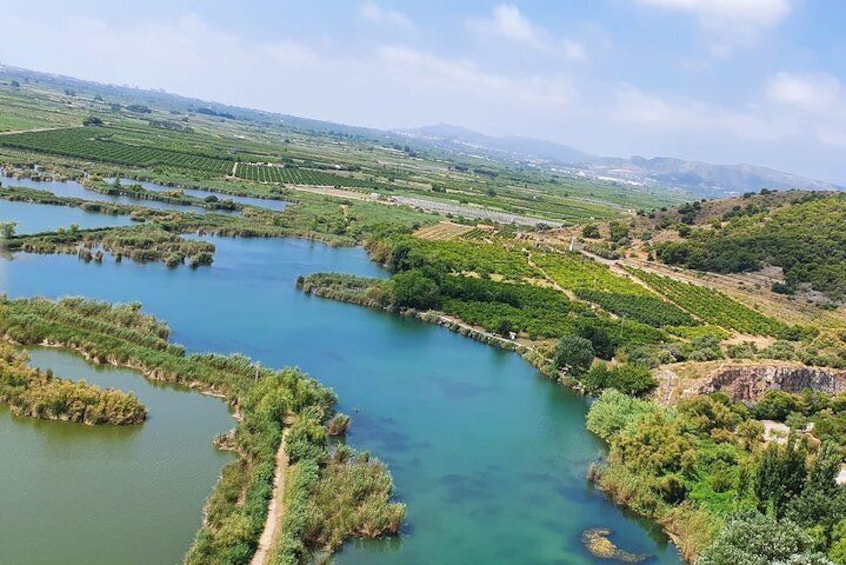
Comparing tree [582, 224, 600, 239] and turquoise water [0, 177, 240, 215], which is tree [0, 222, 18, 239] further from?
tree [582, 224, 600, 239]

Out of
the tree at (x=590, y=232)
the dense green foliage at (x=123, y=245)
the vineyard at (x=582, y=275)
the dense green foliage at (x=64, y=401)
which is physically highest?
the tree at (x=590, y=232)

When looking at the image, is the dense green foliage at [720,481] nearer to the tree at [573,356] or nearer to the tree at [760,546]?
the tree at [760,546]

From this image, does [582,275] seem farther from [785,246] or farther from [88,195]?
[88,195]

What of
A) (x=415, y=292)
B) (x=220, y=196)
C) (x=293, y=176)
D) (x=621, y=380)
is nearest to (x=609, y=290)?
(x=415, y=292)

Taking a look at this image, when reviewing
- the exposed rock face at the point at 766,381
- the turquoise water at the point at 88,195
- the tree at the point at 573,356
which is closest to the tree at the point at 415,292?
the tree at the point at 573,356

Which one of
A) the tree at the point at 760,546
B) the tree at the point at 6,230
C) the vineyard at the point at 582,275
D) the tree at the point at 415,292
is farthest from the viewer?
the vineyard at the point at 582,275
